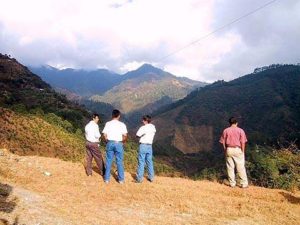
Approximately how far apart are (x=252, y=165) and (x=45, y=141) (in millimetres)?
23176

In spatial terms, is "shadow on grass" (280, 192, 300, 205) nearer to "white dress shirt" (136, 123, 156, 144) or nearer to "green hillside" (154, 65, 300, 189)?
"white dress shirt" (136, 123, 156, 144)

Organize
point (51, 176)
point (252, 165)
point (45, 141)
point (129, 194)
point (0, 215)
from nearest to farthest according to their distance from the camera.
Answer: point (0, 215) < point (129, 194) < point (51, 176) < point (45, 141) < point (252, 165)

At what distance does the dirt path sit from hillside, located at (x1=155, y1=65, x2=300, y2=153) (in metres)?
83.7

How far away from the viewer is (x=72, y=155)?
41.4 meters

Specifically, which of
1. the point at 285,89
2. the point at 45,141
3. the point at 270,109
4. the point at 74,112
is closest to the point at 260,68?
the point at 285,89

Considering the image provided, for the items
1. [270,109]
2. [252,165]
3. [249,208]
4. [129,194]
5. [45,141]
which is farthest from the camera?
[270,109]

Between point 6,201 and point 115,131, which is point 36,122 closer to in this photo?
point 115,131

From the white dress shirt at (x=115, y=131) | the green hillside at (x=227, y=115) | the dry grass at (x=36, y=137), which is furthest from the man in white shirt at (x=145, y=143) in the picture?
the green hillside at (x=227, y=115)

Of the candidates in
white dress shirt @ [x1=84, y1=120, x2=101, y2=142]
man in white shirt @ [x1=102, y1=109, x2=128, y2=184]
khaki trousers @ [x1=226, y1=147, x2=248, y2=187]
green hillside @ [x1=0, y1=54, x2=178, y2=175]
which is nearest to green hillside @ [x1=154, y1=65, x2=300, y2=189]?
green hillside @ [x1=0, y1=54, x2=178, y2=175]

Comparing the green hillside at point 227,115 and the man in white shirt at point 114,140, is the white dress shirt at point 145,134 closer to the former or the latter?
the man in white shirt at point 114,140

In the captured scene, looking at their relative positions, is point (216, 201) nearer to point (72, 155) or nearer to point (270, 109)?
point (72, 155)

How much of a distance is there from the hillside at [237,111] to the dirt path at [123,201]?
8368 cm

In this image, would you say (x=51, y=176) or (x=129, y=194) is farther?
(x=51, y=176)

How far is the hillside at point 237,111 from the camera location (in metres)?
107
